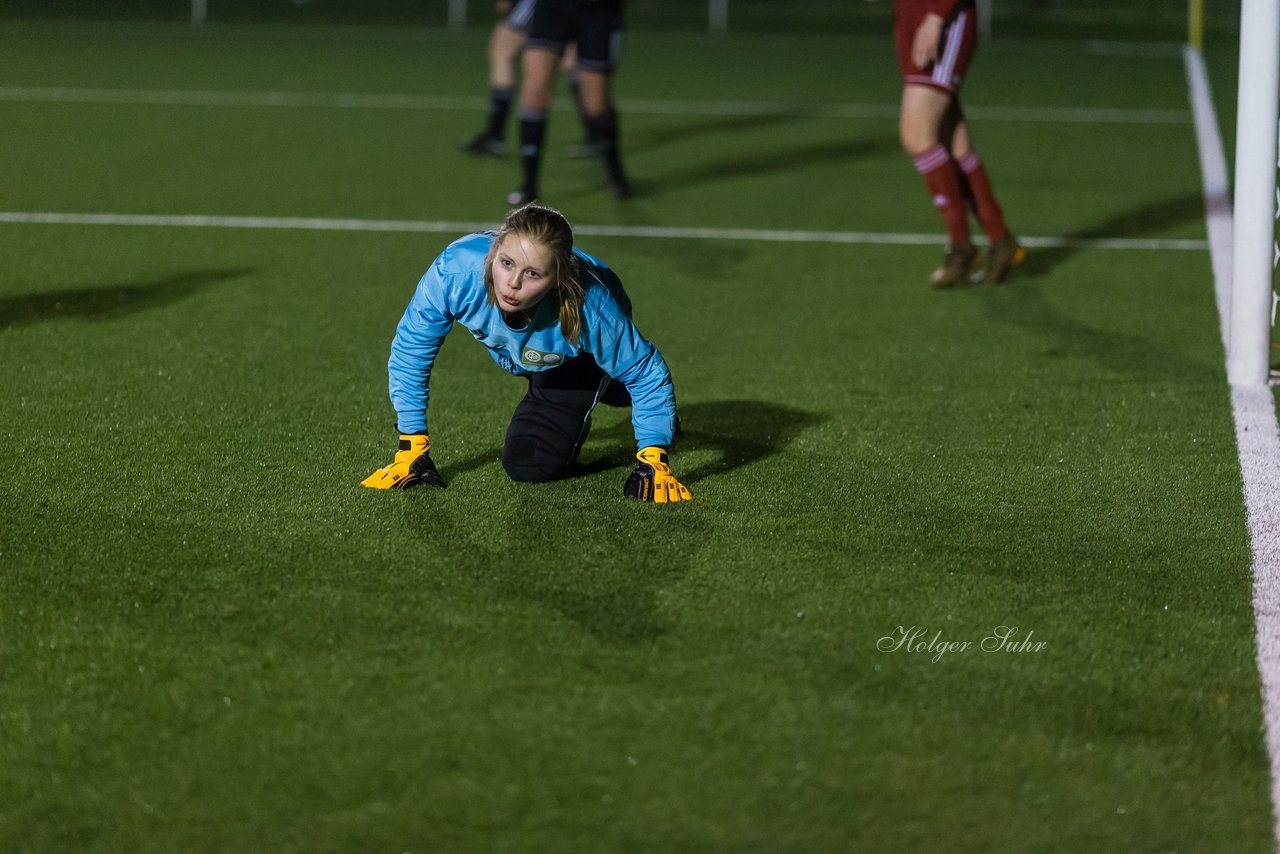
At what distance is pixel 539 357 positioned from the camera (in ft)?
14.5

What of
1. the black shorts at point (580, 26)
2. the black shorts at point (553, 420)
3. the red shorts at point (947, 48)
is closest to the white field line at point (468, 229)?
the black shorts at point (580, 26)

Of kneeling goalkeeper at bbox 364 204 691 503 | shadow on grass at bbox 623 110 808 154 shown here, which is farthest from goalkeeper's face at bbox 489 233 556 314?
shadow on grass at bbox 623 110 808 154

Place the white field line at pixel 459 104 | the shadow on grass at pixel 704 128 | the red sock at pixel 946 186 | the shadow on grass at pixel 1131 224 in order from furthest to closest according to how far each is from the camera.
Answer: the white field line at pixel 459 104 → the shadow on grass at pixel 704 128 → the shadow on grass at pixel 1131 224 → the red sock at pixel 946 186

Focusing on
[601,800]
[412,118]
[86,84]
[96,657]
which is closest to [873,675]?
[601,800]

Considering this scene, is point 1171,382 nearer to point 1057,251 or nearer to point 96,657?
point 1057,251

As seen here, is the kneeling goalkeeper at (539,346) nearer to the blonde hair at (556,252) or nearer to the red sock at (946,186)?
the blonde hair at (556,252)

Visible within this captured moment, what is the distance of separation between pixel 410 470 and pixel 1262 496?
7.57ft

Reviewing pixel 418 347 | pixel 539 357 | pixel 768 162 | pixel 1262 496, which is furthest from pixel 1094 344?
pixel 768 162

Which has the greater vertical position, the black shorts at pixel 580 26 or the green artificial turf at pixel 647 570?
the black shorts at pixel 580 26

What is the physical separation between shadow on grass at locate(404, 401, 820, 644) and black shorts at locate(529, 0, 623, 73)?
436 cm

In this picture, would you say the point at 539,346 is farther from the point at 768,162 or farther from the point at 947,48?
Result: the point at 768,162

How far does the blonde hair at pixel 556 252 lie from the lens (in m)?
3.99

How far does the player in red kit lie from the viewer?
6.77 meters

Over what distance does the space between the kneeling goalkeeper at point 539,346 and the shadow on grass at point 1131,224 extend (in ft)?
11.6
